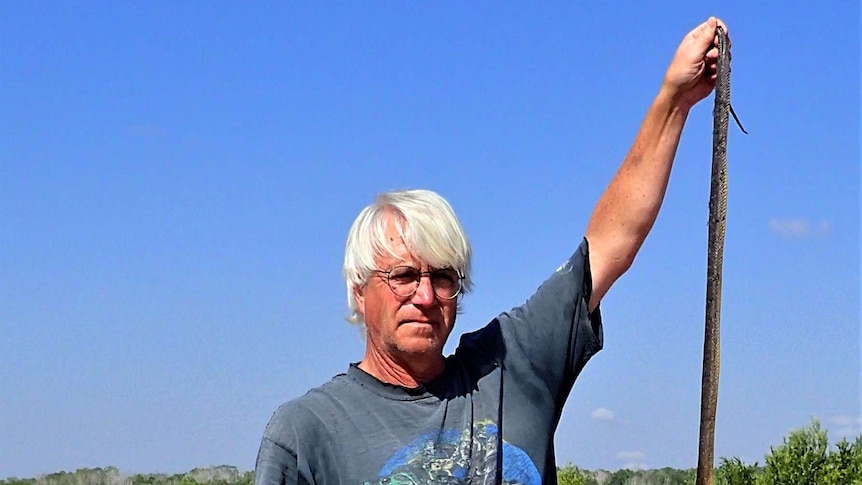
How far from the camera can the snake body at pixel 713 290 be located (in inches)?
122

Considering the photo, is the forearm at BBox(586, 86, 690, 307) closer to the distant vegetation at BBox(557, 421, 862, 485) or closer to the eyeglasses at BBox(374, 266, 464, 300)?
the eyeglasses at BBox(374, 266, 464, 300)

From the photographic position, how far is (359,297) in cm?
319

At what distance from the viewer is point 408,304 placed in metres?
3.05

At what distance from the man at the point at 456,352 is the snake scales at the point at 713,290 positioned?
0.17 metres

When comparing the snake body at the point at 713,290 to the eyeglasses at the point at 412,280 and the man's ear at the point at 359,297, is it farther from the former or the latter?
the man's ear at the point at 359,297

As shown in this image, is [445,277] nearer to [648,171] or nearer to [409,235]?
[409,235]

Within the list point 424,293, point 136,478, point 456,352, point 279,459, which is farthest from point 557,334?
point 136,478

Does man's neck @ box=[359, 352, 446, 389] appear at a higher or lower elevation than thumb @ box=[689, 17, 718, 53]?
lower

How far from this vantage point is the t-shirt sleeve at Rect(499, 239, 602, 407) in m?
3.23

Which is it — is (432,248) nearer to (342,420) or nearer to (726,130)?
(342,420)

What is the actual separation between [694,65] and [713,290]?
63 centimetres

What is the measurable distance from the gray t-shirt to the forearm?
0.21ft

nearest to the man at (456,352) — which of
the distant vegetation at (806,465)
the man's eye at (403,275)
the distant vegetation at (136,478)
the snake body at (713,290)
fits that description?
the man's eye at (403,275)

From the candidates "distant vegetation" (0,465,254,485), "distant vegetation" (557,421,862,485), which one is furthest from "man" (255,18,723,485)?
"distant vegetation" (0,465,254,485)
